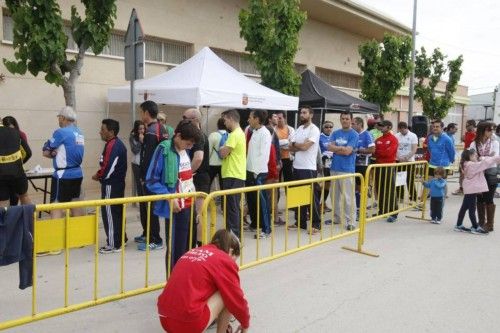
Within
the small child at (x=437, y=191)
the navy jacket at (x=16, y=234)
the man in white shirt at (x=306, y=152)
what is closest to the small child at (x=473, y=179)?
the small child at (x=437, y=191)

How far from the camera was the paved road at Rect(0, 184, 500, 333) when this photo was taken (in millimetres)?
3863

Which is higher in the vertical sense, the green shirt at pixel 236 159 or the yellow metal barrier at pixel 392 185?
the green shirt at pixel 236 159

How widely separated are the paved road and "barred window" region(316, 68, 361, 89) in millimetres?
11818

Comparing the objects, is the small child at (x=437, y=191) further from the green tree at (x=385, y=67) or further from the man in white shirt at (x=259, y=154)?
the green tree at (x=385, y=67)

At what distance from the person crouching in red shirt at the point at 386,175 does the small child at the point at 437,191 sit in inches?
25.6

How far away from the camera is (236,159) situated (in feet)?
20.3

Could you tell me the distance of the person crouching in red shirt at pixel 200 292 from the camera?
116 inches

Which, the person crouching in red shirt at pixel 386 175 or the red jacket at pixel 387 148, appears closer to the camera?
the person crouching in red shirt at pixel 386 175

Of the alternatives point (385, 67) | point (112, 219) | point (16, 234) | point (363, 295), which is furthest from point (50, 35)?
point (385, 67)

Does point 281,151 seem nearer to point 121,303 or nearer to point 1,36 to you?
point 121,303

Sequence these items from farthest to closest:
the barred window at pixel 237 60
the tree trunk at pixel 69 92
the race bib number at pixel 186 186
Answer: the barred window at pixel 237 60 → the tree trunk at pixel 69 92 → the race bib number at pixel 186 186

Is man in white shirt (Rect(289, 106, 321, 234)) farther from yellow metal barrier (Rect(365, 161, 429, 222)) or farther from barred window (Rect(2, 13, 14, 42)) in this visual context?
barred window (Rect(2, 13, 14, 42))

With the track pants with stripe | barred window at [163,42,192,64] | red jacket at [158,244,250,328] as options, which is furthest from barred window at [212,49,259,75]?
red jacket at [158,244,250,328]

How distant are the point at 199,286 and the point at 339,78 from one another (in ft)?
55.5
